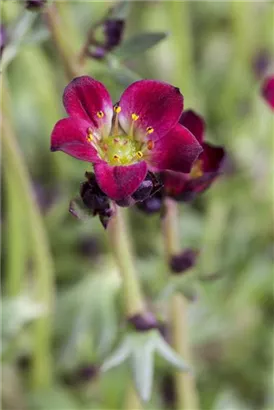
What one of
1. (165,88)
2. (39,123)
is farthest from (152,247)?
(165,88)

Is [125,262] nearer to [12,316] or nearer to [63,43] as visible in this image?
[12,316]

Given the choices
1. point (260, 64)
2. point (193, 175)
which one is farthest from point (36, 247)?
point (260, 64)

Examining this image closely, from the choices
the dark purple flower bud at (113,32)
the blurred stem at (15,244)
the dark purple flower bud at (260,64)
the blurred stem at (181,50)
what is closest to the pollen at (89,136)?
the dark purple flower bud at (113,32)

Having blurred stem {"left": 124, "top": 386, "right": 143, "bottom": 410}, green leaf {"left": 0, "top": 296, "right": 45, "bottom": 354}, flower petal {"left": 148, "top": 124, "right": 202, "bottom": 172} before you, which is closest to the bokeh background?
green leaf {"left": 0, "top": 296, "right": 45, "bottom": 354}

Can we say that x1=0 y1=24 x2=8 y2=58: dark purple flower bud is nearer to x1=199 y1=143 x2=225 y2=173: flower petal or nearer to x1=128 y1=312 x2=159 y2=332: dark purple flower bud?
x1=199 y1=143 x2=225 y2=173: flower petal

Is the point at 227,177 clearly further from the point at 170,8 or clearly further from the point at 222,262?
the point at 170,8

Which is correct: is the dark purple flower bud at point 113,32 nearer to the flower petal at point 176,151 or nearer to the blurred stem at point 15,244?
the flower petal at point 176,151
